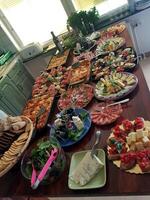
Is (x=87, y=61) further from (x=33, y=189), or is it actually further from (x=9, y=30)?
(x=9, y=30)

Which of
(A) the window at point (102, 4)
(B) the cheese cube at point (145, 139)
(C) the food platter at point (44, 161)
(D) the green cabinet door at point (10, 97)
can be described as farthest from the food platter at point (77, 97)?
(A) the window at point (102, 4)

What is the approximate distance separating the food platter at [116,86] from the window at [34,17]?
214cm

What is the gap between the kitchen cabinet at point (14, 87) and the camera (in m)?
2.87

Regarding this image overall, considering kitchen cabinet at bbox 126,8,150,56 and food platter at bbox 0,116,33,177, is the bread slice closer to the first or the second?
food platter at bbox 0,116,33,177

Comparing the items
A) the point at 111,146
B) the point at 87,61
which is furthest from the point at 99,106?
the point at 87,61

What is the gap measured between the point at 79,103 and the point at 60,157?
0.48m

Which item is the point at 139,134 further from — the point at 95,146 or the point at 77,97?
the point at 77,97

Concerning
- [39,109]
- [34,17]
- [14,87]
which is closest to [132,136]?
[39,109]

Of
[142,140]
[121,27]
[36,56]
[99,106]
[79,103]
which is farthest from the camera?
[36,56]

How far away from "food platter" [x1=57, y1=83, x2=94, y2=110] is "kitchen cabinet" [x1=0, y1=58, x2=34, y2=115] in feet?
4.71

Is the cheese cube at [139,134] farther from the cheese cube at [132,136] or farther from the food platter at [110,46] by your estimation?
the food platter at [110,46]

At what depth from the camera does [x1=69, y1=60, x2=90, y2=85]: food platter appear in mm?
1588

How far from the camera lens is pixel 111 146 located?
91 centimetres

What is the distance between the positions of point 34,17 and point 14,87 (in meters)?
1.14
